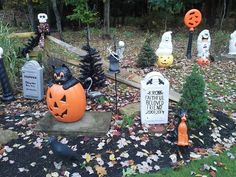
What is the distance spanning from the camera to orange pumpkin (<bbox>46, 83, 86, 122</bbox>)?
15.4 feet

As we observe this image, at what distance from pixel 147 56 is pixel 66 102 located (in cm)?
411

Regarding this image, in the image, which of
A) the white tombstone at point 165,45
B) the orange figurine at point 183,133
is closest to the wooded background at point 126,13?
the white tombstone at point 165,45

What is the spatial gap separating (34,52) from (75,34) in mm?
5391

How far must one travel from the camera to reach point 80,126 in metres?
4.91

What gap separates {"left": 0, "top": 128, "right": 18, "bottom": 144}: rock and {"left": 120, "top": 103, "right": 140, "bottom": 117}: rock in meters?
1.75

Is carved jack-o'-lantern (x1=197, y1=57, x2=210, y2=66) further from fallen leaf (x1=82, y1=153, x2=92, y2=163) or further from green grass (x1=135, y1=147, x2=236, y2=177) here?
fallen leaf (x1=82, y1=153, x2=92, y2=163)

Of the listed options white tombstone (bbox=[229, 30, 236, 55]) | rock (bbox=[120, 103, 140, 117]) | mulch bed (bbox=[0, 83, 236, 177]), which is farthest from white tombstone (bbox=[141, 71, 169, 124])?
white tombstone (bbox=[229, 30, 236, 55])

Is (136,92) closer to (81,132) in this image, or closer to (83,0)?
(81,132)

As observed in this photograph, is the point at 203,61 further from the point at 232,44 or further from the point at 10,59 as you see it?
the point at 10,59

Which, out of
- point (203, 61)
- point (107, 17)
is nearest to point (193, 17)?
point (203, 61)

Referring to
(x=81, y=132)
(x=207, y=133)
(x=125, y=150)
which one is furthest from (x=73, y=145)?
(x=207, y=133)

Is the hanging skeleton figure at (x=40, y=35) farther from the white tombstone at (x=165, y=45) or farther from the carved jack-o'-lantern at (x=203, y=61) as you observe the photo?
the carved jack-o'-lantern at (x=203, y=61)

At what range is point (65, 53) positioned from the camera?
857 centimetres

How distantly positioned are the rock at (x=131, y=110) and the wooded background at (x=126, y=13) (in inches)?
270
